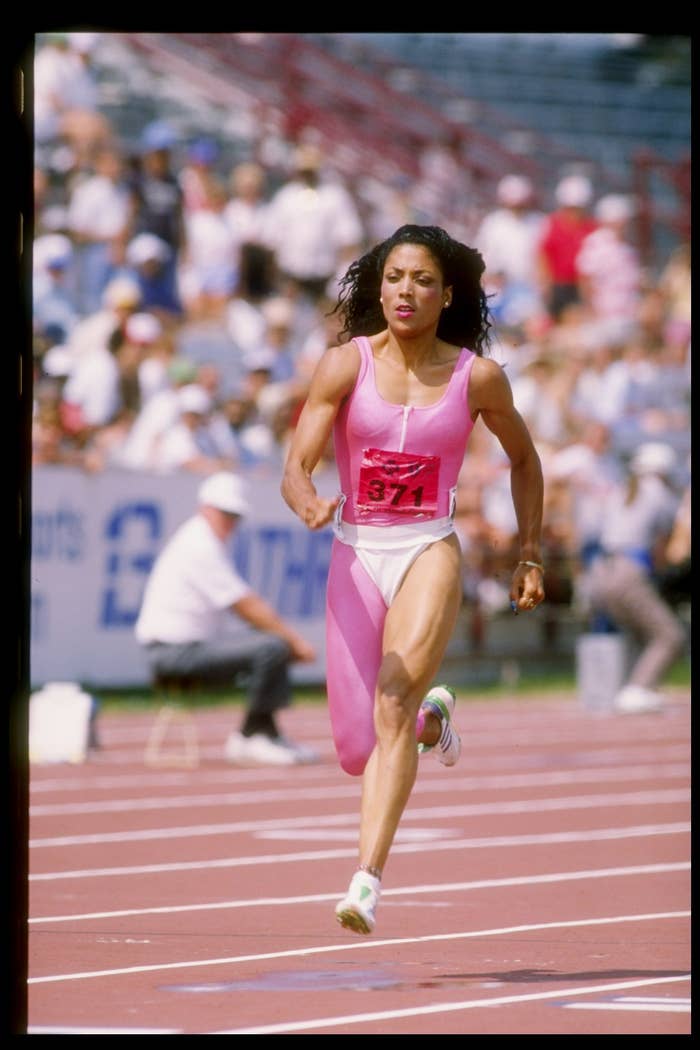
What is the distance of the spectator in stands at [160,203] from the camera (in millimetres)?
22672

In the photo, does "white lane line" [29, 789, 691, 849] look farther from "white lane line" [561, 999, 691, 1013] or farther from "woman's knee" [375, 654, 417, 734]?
"white lane line" [561, 999, 691, 1013]

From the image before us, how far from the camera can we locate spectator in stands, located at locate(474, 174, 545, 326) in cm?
2633

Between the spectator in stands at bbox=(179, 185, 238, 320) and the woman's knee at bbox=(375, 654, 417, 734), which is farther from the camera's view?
the spectator in stands at bbox=(179, 185, 238, 320)

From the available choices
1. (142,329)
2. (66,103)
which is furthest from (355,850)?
(66,103)

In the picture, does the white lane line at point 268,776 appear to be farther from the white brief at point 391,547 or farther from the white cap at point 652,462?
the white brief at point 391,547

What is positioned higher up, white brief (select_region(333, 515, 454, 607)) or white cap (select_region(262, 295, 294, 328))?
white cap (select_region(262, 295, 294, 328))

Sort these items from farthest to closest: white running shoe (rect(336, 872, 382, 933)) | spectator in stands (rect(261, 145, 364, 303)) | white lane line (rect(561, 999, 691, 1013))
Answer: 1. spectator in stands (rect(261, 145, 364, 303))
2. white running shoe (rect(336, 872, 382, 933))
3. white lane line (rect(561, 999, 691, 1013))

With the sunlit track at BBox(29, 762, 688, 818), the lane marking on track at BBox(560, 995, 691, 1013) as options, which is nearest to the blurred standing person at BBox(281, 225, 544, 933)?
the lane marking on track at BBox(560, 995, 691, 1013)

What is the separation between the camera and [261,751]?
53.2ft

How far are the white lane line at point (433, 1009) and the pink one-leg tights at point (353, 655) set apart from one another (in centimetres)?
102

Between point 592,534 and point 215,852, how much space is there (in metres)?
10.4

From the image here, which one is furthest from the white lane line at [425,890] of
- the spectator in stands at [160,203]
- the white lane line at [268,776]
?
the spectator in stands at [160,203]

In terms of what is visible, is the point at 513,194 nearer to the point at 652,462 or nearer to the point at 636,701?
the point at 652,462
